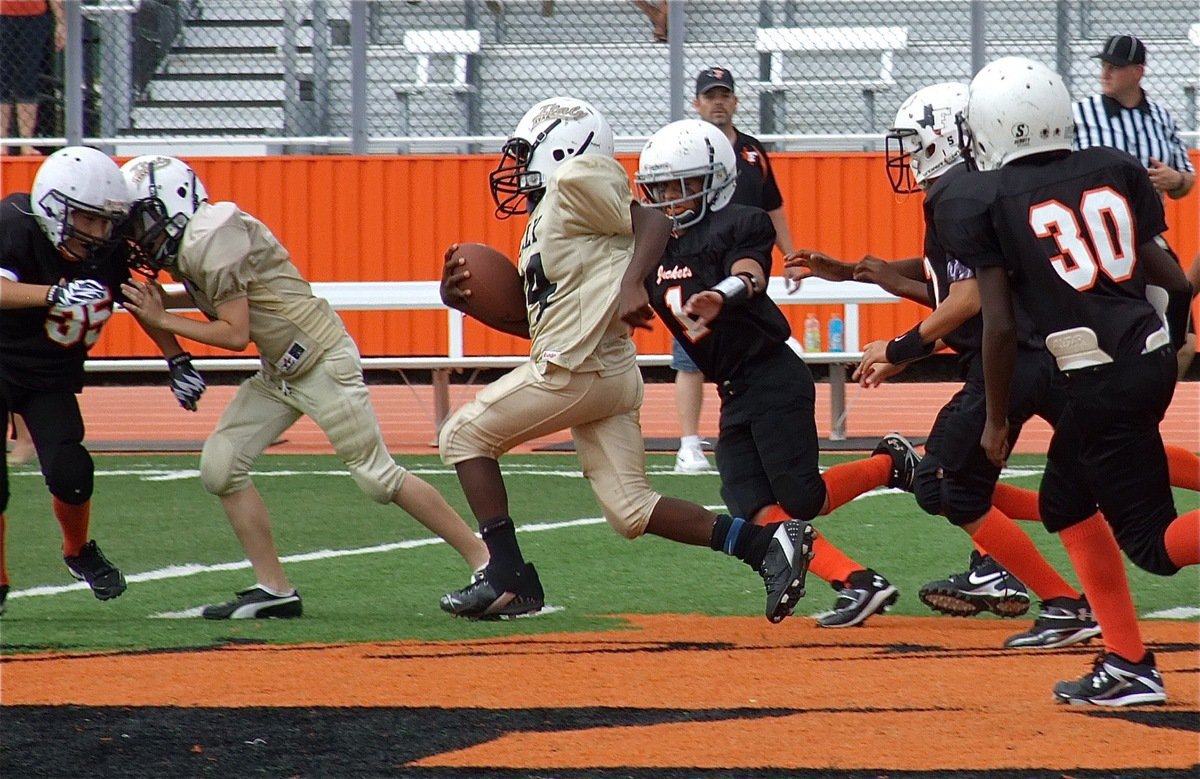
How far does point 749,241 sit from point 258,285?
1.58 meters

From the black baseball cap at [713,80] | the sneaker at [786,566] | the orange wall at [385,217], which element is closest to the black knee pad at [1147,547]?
the sneaker at [786,566]

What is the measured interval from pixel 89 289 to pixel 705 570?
240 centimetres

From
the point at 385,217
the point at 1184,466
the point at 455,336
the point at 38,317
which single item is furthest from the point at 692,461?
the point at 385,217

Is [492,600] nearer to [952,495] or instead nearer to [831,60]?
[952,495]

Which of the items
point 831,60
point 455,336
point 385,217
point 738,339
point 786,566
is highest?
point 831,60

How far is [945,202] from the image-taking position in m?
3.86

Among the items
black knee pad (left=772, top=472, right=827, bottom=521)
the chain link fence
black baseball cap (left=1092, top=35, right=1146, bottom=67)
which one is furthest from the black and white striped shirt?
the chain link fence

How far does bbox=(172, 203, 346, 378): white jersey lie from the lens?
200 inches

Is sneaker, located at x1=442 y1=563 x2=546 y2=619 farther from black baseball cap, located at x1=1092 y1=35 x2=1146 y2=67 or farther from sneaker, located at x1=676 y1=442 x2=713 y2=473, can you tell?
black baseball cap, located at x1=1092 y1=35 x2=1146 y2=67

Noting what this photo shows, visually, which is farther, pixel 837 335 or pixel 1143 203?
pixel 837 335

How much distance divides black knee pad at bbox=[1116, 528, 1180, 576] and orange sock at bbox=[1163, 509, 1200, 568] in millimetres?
13

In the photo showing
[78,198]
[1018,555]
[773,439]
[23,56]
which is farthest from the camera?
[23,56]

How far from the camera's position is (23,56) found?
12438 mm

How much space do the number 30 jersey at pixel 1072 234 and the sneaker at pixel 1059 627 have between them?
106cm
